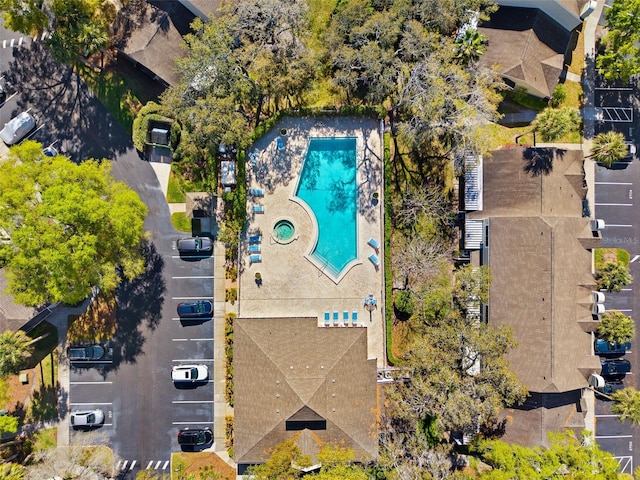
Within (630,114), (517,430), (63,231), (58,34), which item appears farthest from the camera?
(630,114)

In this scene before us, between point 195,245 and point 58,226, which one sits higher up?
point 58,226

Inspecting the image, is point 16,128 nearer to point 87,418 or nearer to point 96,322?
point 96,322

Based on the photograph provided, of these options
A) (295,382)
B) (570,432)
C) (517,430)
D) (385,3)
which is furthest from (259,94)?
(570,432)

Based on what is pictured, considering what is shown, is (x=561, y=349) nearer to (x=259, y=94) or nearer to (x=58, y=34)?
(x=259, y=94)

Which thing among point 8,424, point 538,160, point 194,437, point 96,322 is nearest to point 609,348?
point 538,160

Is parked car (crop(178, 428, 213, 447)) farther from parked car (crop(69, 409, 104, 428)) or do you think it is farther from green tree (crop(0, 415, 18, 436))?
green tree (crop(0, 415, 18, 436))

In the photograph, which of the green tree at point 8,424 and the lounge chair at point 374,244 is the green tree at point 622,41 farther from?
the green tree at point 8,424

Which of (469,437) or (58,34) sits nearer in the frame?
(58,34)
